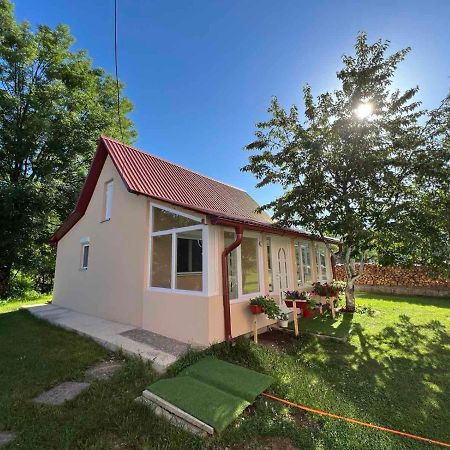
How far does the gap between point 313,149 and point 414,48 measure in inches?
182

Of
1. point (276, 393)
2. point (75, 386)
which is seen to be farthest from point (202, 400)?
point (75, 386)

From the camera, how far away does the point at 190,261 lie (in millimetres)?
6621

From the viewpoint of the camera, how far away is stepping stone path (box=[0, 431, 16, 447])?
10.5 ft

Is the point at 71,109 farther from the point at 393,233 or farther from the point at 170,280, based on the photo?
the point at 393,233

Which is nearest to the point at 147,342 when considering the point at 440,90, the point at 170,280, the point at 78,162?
the point at 170,280

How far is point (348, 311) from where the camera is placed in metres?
10.5

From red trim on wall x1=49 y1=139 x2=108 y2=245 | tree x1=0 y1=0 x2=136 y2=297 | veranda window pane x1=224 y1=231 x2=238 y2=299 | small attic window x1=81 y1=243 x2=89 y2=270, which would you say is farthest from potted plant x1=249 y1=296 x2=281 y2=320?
tree x1=0 y1=0 x2=136 y2=297

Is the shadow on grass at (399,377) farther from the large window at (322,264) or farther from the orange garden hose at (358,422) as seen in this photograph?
the large window at (322,264)

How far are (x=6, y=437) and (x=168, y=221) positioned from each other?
4.91m

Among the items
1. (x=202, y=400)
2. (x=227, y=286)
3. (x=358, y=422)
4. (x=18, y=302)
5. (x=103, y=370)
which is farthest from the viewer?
(x=18, y=302)

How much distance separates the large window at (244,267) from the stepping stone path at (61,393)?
3628 mm

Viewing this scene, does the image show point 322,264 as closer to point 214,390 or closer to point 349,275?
point 349,275

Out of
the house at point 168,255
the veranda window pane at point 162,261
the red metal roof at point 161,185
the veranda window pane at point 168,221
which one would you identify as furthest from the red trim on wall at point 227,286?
the veranda window pane at point 162,261

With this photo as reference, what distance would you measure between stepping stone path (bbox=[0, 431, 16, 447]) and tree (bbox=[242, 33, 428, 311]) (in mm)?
7980
